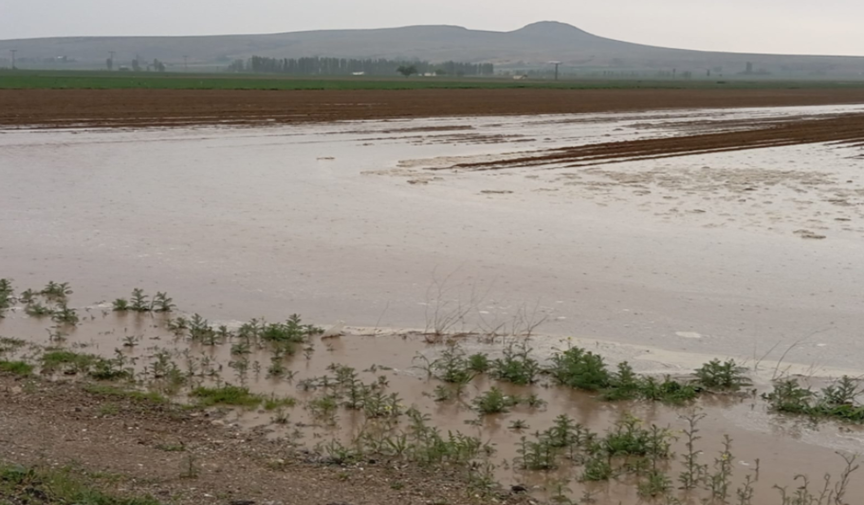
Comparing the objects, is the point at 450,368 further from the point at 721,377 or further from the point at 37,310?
the point at 37,310

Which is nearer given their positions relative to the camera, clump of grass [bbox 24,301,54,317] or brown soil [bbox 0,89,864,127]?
clump of grass [bbox 24,301,54,317]

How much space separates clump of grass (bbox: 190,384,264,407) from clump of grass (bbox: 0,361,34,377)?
1371 mm

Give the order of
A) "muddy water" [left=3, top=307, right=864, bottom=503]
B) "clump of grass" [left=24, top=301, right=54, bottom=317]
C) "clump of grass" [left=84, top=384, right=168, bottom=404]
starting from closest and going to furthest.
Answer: "muddy water" [left=3, top=307, right=864, bottom=503]
"clump of grass" [left=84, top=384, right=168, bottom=404]
"clump of grass" [left=24, top=301, right=54, bottom=317]

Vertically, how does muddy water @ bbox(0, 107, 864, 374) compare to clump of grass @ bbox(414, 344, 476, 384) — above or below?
above

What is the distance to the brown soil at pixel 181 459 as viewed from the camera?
5368 mm

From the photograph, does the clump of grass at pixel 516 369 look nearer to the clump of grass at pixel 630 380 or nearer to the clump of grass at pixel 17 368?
the clump of grass at pixel 630 380

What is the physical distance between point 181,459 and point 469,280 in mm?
5764

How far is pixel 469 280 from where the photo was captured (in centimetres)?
1123

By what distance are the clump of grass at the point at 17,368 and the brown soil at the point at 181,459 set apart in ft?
2.16

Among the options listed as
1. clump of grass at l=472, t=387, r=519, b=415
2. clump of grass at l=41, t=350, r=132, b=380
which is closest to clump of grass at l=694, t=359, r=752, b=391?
clump of grass at l=472, t=387, r=519, b=415

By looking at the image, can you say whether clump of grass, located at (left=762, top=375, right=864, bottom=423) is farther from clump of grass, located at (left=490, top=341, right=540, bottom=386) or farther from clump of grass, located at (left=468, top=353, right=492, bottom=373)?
clump of grass, located at (left=468, top=353, right=492, bottom=373)

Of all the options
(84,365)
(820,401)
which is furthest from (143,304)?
(820,401)

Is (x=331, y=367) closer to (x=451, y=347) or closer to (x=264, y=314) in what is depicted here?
(x=451, y=347)

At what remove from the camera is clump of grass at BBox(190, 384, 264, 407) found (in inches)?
281
